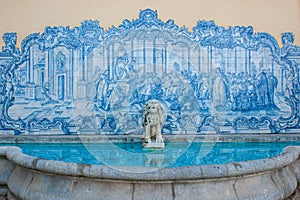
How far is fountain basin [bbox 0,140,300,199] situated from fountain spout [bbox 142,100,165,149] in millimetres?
1315

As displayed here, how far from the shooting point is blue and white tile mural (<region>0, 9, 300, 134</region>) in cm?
584

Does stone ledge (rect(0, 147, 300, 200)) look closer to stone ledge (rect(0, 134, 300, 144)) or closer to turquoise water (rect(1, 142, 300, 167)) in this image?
turquoise water (rect(1, 142, 300, 167))

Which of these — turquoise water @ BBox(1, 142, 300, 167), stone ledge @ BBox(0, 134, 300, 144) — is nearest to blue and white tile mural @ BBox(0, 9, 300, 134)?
stone ledge @ BBox(0, 134, 300, 144)

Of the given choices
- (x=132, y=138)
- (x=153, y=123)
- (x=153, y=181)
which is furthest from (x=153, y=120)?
(x=153, y=181)

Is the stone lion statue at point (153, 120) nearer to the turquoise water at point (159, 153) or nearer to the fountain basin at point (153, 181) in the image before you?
the turquoise water at point (159, 153)

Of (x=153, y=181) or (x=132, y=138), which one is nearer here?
(x=153, y=181)

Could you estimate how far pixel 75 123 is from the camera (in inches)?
232

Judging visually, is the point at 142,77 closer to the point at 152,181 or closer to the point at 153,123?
the point at 153,123

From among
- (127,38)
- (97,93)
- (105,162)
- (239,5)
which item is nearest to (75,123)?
(97,93)

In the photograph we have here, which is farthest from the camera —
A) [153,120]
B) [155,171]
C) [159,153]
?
[153,120]

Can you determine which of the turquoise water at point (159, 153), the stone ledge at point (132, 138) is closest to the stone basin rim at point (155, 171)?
the turquoise water at point (159, 153)

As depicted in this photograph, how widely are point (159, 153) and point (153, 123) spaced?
36cm

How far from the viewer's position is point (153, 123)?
4.47 metres

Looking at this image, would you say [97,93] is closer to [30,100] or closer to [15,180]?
[30,100]
